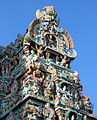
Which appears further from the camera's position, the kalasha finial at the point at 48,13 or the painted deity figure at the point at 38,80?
the kalasha finial at the point at 48,13

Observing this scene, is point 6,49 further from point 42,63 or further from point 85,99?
point 85,99

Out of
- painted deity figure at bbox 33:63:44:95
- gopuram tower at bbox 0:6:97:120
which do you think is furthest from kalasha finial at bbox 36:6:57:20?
painted deity figure at bbox 33:63:44:95

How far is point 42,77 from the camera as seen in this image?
17.0 m

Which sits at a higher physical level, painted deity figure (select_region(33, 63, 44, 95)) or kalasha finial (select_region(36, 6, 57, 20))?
kalasha finial (select_region(36, 6, 57, 20))

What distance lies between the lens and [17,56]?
19.4m

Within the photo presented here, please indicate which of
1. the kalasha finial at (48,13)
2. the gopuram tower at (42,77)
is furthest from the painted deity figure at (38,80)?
the kalasha finial at (48,13)

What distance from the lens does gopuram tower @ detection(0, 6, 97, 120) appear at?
15.8m

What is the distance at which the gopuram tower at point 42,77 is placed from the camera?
15844 mm

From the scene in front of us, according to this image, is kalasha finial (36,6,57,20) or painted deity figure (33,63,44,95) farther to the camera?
kalasha finial (36,6,57,20)

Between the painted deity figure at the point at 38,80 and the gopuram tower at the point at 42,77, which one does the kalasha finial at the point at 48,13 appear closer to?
the gopuram tower at the point at 42,77

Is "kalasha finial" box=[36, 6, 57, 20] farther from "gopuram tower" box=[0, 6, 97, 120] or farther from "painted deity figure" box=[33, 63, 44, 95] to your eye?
"painted deity figure" box=[33, 63, 44, 95]

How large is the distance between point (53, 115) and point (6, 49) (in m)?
6.40

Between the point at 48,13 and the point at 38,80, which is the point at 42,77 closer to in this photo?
the point at 38,80

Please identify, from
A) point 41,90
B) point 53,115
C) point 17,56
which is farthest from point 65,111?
point 17,56
